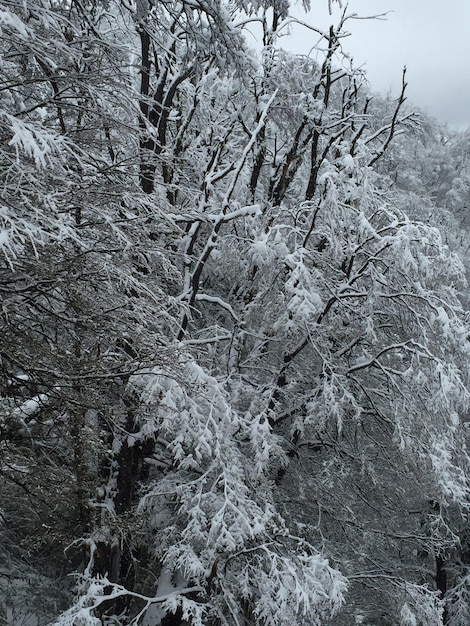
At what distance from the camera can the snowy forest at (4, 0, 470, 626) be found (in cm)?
455

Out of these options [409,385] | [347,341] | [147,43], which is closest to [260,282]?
[347,341]

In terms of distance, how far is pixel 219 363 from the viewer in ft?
26.7

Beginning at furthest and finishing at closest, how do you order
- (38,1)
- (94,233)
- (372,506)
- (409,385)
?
1. (372,506)
2. (409,385)
3. (94,233)
4. (38,1)

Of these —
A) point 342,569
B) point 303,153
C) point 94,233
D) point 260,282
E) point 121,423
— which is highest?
point 303,153

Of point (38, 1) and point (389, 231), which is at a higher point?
point (38, 1)

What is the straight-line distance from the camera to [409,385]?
24.3 ft

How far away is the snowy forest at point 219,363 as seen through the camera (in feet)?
14.9

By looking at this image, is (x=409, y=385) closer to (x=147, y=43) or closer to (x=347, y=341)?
(x=347, y=341)

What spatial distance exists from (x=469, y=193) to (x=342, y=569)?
143ft

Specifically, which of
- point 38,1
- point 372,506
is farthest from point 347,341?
point 38,1

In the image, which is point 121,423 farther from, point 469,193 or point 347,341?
point 469,193

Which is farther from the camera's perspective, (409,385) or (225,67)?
(409,385)

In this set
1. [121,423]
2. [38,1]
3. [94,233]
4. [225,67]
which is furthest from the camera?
[121,423]

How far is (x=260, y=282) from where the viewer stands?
7938 mm
